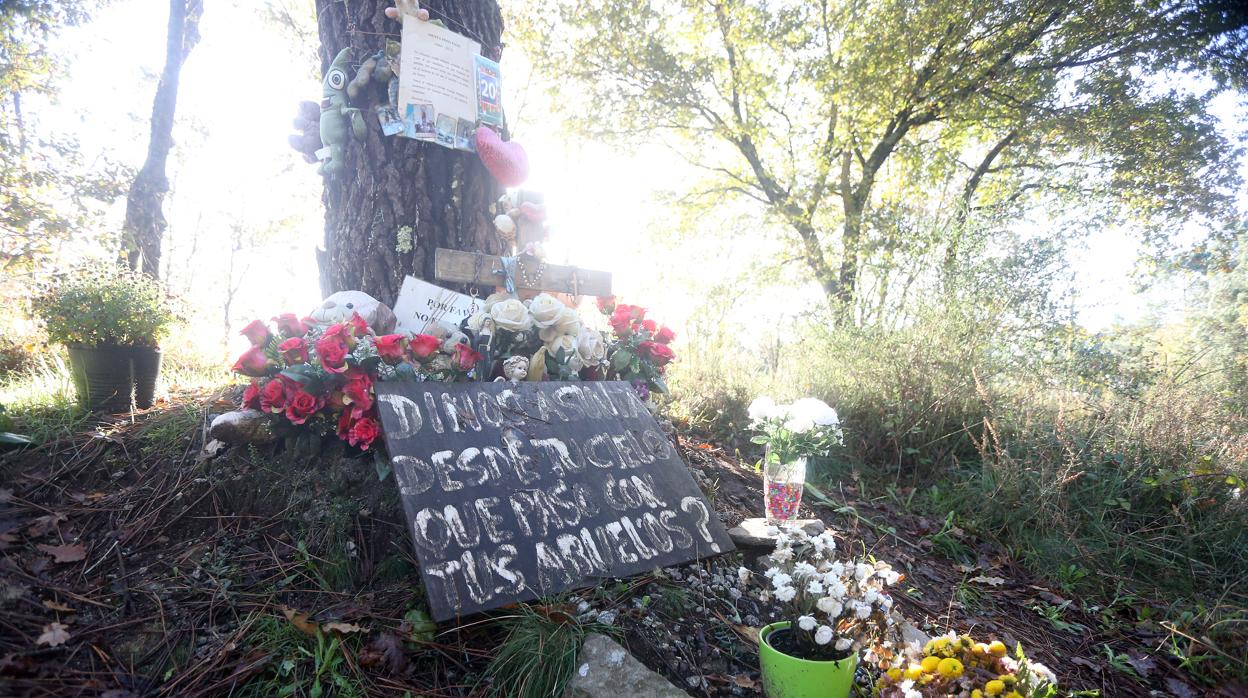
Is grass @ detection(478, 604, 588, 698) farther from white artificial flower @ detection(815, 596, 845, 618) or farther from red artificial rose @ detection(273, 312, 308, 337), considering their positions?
red artificial rose @ detection(273, 312, 308, 337)

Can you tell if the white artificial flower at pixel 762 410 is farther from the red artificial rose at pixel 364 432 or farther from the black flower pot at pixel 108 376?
the black flower pot at pixel 108 376

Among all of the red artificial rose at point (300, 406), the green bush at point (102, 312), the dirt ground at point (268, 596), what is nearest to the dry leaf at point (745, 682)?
the dirt ground at point (268, 596)

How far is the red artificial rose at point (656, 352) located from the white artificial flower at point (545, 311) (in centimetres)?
68

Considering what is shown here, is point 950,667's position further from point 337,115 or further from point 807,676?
point 337,115

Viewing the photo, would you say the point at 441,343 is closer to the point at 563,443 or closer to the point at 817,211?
the point at 563,443

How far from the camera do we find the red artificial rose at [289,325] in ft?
7.15

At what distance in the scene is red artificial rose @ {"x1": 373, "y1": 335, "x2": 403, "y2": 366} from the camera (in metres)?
2.04

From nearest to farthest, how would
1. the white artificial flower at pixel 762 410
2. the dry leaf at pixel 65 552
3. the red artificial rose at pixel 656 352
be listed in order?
the dry leaf at pixel 65 552 < the white artificial flower at pixel 762 410 < the red artificial rose at pixel 656 352

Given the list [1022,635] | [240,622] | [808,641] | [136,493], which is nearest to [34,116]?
[136,493]

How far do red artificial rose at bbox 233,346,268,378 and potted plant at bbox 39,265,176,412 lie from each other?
0.94m

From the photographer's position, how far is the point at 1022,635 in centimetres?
200

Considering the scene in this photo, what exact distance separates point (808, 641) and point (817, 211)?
10452mm

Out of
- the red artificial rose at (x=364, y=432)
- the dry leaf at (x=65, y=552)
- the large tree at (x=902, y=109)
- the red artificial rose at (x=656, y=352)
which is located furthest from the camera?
the large tree at (x=902, y=109)

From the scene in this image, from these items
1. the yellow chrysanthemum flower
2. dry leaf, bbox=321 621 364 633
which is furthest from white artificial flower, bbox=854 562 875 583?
dry leaf, bbox=321 621 364 633
